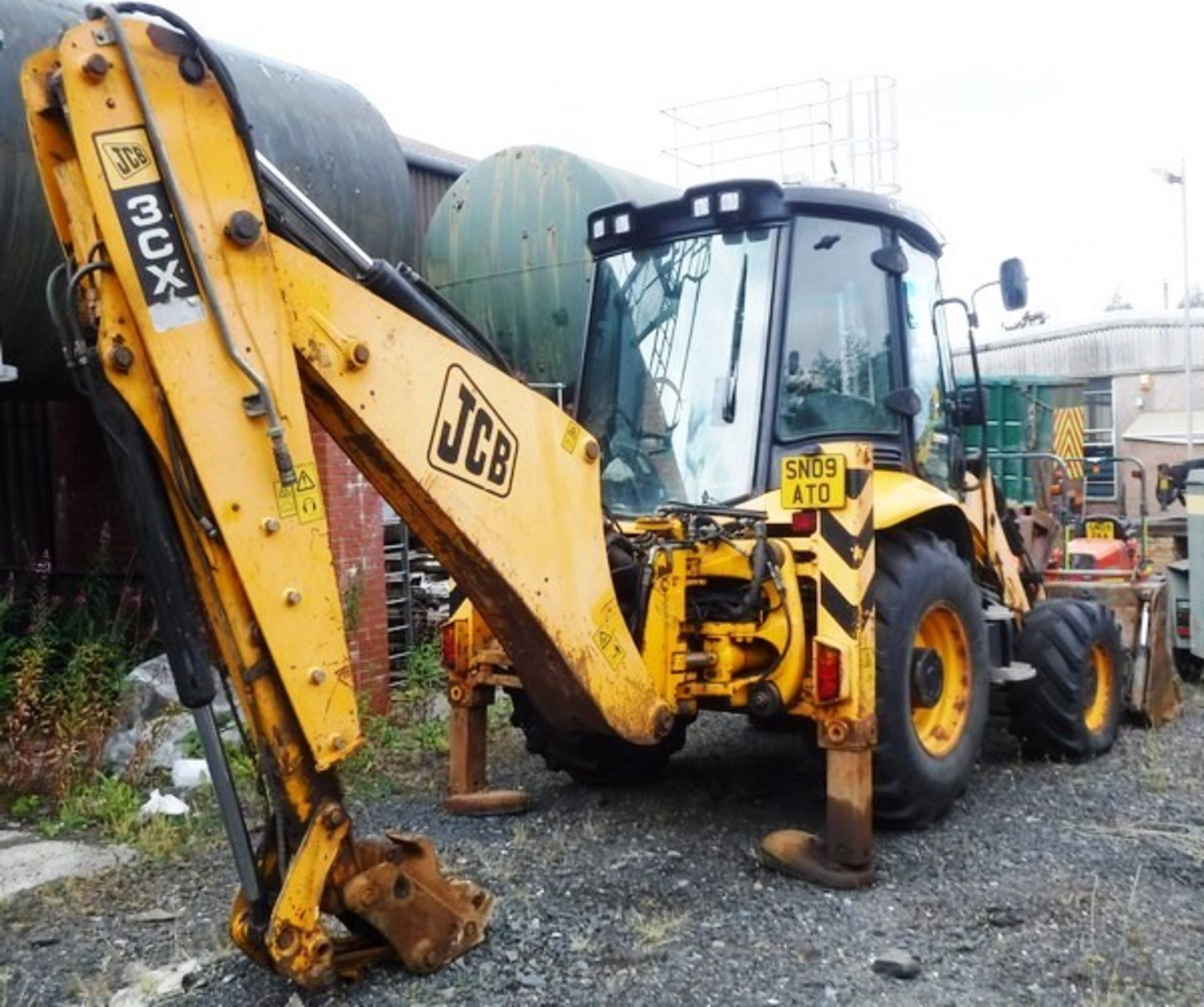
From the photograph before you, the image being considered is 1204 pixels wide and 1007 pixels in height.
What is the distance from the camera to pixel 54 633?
6.66 meters

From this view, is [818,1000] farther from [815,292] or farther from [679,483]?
[815,292]

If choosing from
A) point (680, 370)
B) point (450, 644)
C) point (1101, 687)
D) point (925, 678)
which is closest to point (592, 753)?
point (450, 644)

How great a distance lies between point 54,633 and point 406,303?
3.97 metres

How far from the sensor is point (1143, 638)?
7.00 meters

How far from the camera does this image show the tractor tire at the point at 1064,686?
5996 millimetres

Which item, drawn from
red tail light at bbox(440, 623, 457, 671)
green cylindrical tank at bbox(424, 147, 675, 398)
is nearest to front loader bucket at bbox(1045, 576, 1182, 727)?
green cylindrical tank at bbox(424, 147, 675, 398)

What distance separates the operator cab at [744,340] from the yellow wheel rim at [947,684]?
0.68 meters

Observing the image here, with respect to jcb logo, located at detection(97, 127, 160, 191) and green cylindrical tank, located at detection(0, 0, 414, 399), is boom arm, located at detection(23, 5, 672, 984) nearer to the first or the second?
jcb logo, located at detection(97, 127, 160, 191)

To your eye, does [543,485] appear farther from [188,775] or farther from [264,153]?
[264,153]

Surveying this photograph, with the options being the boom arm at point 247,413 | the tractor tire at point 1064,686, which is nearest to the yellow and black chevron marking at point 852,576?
the boom arm at point 247,413

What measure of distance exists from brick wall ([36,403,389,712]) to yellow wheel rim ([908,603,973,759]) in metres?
3.22

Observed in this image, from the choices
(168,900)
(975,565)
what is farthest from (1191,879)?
(168,900)

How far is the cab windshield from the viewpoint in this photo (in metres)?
4.96

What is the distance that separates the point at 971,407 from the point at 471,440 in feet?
10.2
